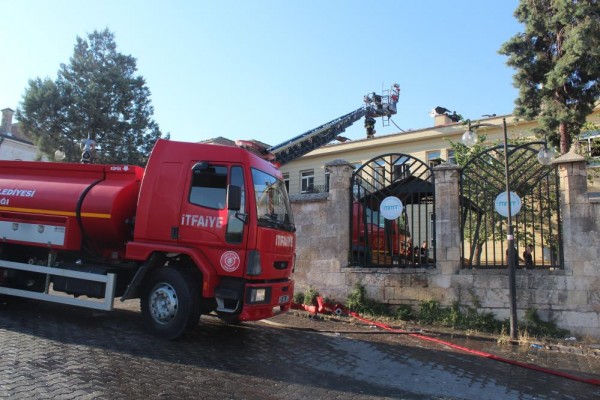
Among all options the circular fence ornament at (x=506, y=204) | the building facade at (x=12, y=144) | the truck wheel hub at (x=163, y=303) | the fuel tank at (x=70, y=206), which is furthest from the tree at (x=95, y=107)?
the circular fence ornament at (x=506, y=204)

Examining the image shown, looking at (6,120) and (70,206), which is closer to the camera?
(70,206)

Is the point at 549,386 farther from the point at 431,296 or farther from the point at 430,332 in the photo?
the point at 431,296

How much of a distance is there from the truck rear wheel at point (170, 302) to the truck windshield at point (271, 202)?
1454 mm

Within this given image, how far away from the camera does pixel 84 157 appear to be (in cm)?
992

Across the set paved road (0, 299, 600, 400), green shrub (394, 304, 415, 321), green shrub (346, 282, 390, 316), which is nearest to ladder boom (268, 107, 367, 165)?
green shrub (346, 282, 390, 316)

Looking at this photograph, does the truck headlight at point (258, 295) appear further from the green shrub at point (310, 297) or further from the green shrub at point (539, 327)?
the green shrub at point (539, 327)

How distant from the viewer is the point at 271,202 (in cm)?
746

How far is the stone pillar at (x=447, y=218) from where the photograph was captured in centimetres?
962

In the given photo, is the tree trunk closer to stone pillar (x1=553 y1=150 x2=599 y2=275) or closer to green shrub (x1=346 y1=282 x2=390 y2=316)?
stone pillar (x1=553 y1=150 x2=599 y2=275)

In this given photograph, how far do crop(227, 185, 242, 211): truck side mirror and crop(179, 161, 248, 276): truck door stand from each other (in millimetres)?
30

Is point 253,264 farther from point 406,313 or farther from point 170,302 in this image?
point 406,313

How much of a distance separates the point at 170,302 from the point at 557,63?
15.5 m

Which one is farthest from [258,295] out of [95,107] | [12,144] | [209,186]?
[12,144]

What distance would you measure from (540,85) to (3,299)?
18113 mm
